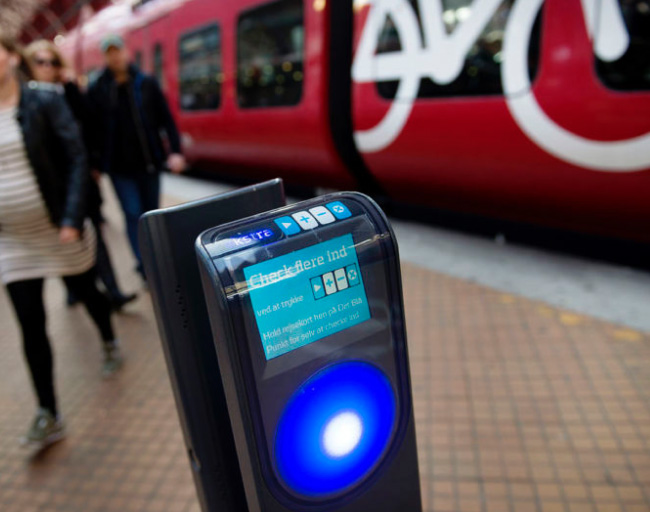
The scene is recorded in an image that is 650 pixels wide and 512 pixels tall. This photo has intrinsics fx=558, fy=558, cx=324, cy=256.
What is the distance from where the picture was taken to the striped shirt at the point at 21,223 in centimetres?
220

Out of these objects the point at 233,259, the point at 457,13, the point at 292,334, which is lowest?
the point at 292,334

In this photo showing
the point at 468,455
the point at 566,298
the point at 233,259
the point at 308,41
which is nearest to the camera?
the point at 233,259

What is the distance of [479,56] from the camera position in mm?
3654

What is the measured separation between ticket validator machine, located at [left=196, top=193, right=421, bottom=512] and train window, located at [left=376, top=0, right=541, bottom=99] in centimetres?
281

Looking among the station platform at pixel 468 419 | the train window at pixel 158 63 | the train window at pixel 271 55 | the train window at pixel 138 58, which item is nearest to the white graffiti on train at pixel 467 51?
the train window at pixel 271 55

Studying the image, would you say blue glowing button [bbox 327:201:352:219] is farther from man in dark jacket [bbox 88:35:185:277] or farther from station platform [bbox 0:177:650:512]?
man in dark jacket [bbox 88:35:185:277]

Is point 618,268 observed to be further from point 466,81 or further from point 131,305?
point 131,305

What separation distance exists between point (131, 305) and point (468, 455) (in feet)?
8.35

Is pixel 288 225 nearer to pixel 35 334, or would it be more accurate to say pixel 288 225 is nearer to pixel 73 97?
pixel 35 334

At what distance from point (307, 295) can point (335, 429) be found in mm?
314

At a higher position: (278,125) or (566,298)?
(278,125)

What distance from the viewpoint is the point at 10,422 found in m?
2.64

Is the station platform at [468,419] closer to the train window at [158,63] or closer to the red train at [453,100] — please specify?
the red train at [453,100]

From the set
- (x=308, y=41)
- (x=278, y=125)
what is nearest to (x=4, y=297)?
(x=278, y=125)
